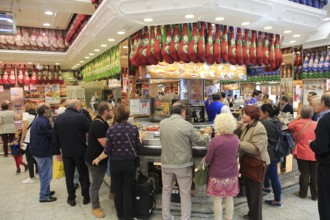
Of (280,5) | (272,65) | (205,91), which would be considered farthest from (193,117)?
(280,5)

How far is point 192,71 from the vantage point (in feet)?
18.4

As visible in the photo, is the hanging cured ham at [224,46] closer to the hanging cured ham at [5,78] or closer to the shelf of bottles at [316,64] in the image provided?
the shelf of bottles at [316,64]

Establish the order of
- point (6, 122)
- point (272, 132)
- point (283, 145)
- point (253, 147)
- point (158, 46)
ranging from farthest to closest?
point (6, 122) < point (158, 46) < point (283, 145) < point (272, 132) < point (253, 147)

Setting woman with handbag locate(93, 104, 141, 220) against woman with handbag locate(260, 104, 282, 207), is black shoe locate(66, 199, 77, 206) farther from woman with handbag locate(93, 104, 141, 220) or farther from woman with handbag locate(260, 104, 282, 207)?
woman with handbag locate(260, 104, 282, 207)

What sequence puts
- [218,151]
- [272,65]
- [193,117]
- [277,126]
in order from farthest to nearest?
1. [193,117]
2. [272,65]
3. [277,126]
4. [218,151]

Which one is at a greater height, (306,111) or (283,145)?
(306,111)

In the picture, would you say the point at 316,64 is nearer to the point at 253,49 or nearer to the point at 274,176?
the point at 253,49

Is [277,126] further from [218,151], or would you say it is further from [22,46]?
[22,46]

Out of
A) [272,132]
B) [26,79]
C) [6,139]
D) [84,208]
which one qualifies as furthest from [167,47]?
[26,79]

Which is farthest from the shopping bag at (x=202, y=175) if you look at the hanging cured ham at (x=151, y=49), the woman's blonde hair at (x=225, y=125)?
the hanging cured ham at (x=151, y=49)

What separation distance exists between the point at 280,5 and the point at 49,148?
4255 mm

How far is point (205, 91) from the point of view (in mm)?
6492

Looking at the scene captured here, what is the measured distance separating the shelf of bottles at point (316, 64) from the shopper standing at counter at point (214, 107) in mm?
3214

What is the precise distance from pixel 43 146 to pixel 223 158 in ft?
9.43
